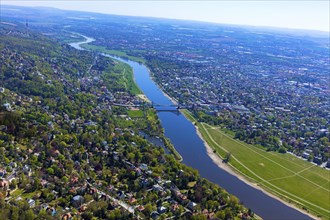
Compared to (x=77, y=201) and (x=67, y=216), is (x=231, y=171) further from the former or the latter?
(x=67, y=216)

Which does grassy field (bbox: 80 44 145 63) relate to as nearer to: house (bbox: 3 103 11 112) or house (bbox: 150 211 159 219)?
house (bbox: 3 103 11 112)

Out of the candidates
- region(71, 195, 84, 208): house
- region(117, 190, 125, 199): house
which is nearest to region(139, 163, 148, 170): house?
region(117, 190, 125, 199): house

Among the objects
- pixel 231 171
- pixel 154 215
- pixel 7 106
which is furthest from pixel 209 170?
pixel 7 106

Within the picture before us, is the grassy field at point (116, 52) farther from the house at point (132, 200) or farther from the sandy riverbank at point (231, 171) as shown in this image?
the house at point (132, 200)

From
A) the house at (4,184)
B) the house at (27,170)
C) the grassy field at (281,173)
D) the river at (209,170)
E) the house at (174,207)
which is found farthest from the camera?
the grassy field at (281,173)

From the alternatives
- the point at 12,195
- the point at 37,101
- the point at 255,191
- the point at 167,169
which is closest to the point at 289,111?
the point at 255,191

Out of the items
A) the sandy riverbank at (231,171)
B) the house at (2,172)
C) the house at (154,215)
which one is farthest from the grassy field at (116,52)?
the house at (154,215)
